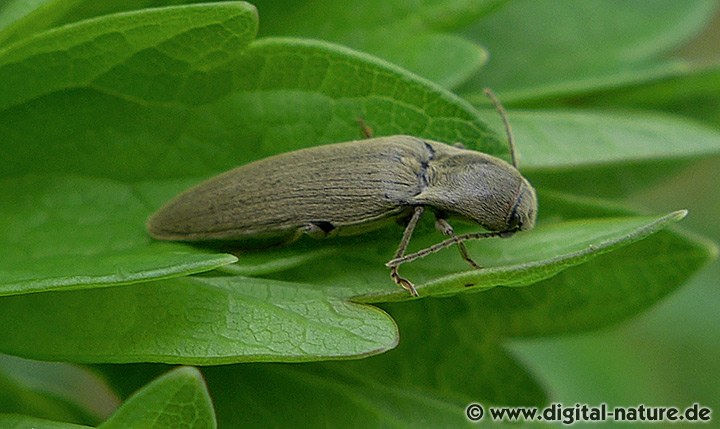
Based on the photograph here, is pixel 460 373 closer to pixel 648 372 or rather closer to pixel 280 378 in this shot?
pixel 280 378

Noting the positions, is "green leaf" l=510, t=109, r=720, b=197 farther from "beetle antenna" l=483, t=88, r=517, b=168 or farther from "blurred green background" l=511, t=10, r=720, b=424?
"blurred green background" l=511, t=10, r=720, b=424

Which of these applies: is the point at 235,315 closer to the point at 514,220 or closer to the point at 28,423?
Answer: the point at 28,423

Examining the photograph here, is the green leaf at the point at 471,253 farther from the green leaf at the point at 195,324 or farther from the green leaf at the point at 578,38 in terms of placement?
the green leaf at the point at 578,38

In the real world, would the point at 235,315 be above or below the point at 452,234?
above

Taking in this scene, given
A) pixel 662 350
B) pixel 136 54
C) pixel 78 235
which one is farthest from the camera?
pixel 662 350

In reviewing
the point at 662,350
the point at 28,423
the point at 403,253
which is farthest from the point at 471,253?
the point at 662,350
